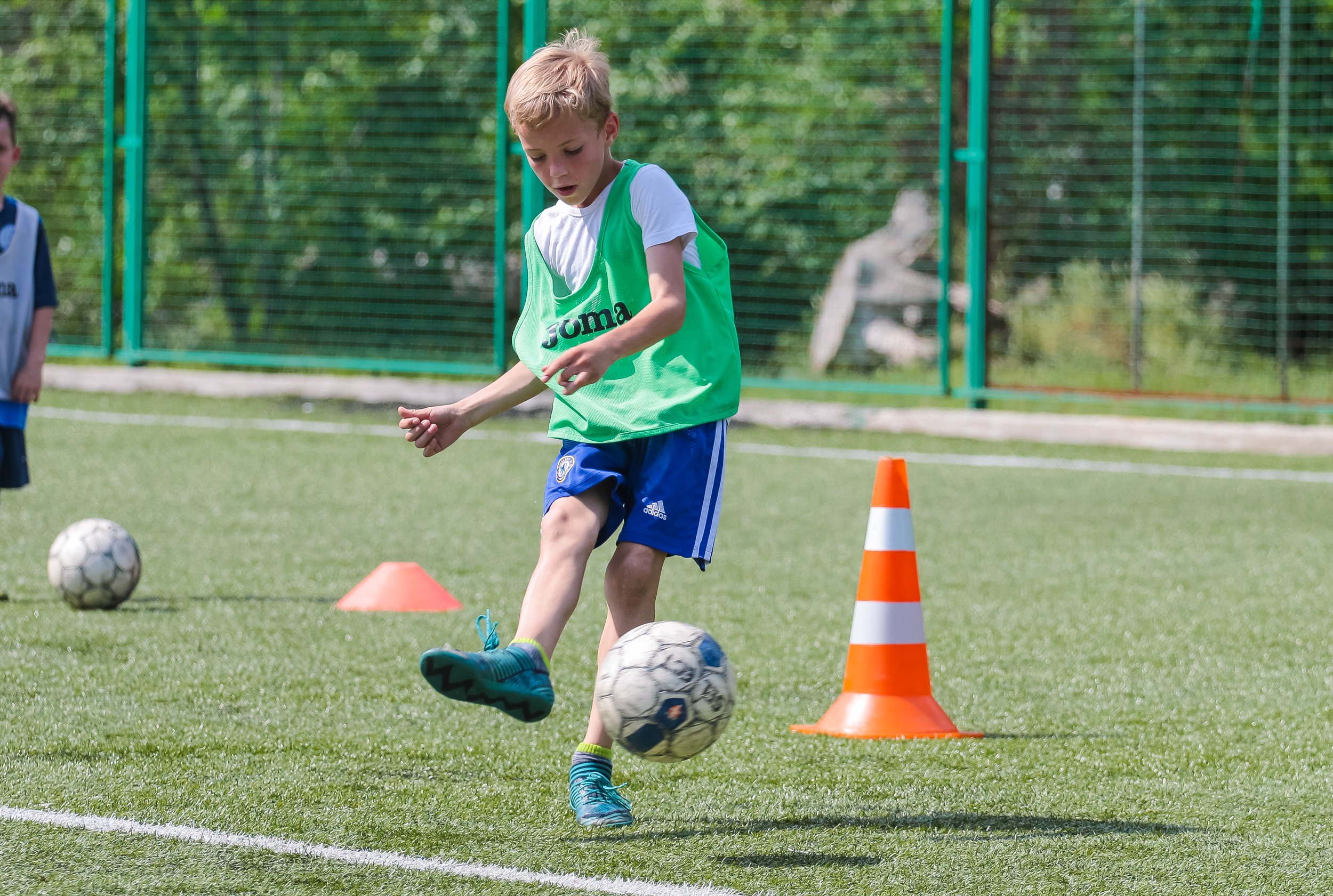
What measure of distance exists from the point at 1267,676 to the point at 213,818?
3.40 m

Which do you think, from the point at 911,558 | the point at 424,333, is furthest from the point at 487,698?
the point at 424,333

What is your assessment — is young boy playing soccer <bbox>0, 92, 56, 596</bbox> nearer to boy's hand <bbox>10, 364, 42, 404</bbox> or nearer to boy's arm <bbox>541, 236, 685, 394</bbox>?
boy's hand <bbox>10, 364, 42, 404</bbox>

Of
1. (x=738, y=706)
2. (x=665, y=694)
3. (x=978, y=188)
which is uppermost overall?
(x=978, y=188)

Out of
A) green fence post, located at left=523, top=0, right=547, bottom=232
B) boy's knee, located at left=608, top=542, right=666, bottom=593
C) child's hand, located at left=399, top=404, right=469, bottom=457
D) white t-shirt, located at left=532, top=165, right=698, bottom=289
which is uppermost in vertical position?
green fence post, located at left=523, top=0, right=547, bottom=232

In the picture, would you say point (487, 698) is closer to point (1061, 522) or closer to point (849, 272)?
point (1061, 522)

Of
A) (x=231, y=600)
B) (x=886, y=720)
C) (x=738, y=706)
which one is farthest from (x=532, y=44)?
(x=886, y=720)

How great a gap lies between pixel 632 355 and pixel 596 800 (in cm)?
99

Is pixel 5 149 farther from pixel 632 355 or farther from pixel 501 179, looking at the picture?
pixel 501 179

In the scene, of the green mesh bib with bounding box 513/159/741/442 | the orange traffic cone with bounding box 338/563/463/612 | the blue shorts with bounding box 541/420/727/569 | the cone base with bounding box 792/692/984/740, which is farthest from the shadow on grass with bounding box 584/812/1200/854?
the orange traffic cone with bounding box 338/563/463/612

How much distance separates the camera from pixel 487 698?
11.7ft

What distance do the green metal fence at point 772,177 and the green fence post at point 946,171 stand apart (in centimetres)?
4

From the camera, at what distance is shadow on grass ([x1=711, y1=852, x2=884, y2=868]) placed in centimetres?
366

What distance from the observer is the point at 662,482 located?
13.0 ft

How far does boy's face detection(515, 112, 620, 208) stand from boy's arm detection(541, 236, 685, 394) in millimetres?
209
